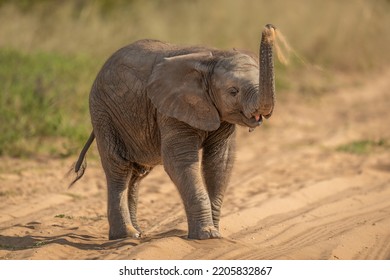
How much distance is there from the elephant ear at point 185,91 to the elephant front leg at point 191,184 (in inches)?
8.9

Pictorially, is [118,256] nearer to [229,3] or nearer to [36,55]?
[36,55]

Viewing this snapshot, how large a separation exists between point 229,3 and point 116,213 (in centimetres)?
1375

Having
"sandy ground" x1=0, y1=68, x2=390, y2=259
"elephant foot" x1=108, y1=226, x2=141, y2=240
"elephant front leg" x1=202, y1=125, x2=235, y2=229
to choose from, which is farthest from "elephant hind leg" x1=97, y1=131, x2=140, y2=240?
"elephant front leg" x1=202, y1=125, x2=235, y2=229

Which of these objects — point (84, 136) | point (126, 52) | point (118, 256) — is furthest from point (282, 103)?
point (118, 256)

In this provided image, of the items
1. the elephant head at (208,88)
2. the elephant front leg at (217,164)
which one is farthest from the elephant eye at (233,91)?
the elephant front leg at (217,164)

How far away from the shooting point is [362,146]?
45.0ft

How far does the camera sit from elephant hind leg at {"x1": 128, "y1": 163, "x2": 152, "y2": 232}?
30.0 ft

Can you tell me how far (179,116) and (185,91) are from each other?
236mm

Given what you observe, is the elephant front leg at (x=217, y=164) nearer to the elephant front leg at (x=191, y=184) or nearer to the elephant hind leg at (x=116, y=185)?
the elephant front leg at (x=191, y=184)

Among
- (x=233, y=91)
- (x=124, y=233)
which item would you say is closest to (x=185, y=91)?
(x=233, y=91)

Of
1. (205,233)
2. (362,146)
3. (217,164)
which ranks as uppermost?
(362,146)

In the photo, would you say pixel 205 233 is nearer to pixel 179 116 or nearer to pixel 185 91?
pixel 179 116

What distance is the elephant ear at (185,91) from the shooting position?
7.96 m

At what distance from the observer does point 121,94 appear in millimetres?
8664
